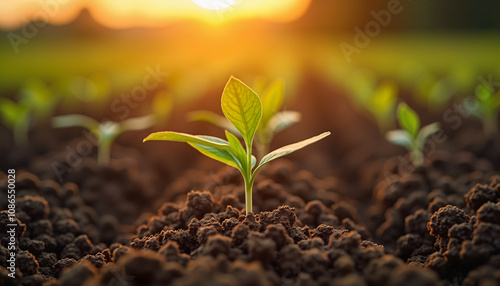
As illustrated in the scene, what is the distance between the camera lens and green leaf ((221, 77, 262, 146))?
1.72 meters

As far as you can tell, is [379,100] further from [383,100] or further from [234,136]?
[234,136]

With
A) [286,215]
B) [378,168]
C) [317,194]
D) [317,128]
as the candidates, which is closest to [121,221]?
[317,194]

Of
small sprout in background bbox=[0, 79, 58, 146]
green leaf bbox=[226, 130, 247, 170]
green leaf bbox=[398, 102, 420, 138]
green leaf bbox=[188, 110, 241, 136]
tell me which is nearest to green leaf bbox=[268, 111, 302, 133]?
green leaf bbox=[188, 110, 241, 136]

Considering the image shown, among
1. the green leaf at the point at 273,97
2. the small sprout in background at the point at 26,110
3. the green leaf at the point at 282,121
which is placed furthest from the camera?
the small sprout in background at the point at 26,110

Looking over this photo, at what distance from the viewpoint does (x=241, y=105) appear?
5.82 feet

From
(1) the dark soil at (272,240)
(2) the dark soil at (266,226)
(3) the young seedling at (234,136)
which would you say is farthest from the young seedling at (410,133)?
(3) the young seedling at (234,136)

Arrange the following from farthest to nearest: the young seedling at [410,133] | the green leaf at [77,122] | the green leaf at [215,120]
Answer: the green leaf at [77,122] < the young seedling at [410,133] < the green leaf at [215,120]

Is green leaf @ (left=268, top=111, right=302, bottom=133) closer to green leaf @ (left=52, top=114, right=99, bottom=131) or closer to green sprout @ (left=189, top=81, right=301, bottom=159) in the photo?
green sprout @ (left=189, top=81, right=301, bottom=159)

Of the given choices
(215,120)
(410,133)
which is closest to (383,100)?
(410,133)

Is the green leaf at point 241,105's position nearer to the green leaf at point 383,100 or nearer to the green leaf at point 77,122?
the green leaf at point 77,122

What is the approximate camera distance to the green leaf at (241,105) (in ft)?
5.64

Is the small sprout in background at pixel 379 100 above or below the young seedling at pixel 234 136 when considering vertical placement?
above

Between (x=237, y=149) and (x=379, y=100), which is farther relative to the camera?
(x=379, y=100)

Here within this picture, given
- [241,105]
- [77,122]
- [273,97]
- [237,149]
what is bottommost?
[237,149]
